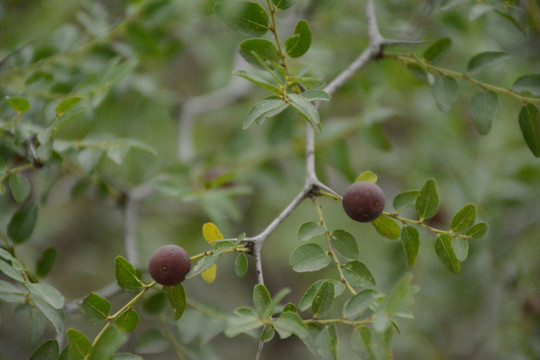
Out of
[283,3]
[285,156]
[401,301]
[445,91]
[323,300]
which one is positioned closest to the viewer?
[401,301]

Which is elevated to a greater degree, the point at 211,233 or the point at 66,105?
the point at 66,105

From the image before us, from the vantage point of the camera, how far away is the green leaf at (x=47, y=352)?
0.87 m

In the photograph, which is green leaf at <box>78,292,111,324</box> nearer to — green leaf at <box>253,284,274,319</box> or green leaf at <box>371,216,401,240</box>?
green leaf at <box>253,284,274,319</box>

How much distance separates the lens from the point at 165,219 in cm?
241

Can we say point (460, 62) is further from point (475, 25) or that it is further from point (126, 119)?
point (126, 119)

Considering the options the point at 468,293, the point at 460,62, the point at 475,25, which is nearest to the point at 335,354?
the point at 468,293

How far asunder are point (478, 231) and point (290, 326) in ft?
1.25

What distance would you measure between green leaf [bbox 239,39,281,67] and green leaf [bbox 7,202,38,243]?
0.57m

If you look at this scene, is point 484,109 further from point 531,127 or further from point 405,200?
point 405,200

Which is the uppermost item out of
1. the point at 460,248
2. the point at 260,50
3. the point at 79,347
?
the point at 260,50

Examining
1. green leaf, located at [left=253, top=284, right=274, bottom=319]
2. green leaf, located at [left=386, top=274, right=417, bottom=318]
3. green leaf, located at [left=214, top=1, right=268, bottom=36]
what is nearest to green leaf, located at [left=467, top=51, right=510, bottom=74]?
green leaf, located at [left=214, top=1, right=268, bottom=36]

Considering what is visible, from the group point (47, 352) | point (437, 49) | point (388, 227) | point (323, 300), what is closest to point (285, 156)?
point (437, 49)

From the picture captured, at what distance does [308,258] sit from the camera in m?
0.92

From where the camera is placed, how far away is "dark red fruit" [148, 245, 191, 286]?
84 centimetres
